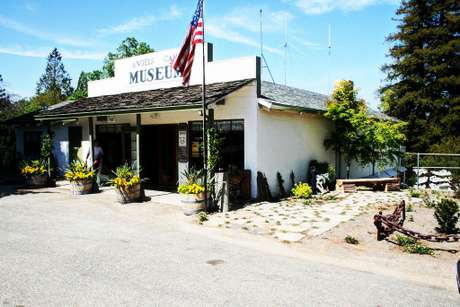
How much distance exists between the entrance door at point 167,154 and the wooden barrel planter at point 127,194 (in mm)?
2603

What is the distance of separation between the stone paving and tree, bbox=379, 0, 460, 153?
16.1 m

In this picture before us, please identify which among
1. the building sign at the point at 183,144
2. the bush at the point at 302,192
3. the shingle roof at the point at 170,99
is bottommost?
the bush at the point at 302,192

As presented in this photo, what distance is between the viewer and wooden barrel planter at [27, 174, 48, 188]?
12781 mm

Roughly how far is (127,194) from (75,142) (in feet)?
26.3

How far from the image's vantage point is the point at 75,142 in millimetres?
16047

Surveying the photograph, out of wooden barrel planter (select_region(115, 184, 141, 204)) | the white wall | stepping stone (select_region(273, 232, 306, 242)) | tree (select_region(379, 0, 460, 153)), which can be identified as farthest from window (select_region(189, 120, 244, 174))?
tree (select_region(379, 0, 460, 153))

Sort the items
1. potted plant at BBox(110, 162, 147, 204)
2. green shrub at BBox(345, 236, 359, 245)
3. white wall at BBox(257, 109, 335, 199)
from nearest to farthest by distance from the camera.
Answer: green shrub at BBox(345, 236, 359, 245), potted plant at BBox(110, 162, 147, 204), white wall at BBox(257, 109, 335, 199)

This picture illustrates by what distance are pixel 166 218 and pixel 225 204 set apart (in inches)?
61.6

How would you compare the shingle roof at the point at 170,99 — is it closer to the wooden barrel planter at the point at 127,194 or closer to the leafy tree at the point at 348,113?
the wooden barrel planter at the point at 127,194

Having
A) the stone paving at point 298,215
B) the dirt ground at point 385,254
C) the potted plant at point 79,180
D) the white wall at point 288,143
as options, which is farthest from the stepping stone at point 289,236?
the potted plant at point 79,180

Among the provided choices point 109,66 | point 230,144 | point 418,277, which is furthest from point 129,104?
point 109,66

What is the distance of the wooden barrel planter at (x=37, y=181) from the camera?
41.9 feet

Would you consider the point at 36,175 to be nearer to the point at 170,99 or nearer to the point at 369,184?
the point at 170,99

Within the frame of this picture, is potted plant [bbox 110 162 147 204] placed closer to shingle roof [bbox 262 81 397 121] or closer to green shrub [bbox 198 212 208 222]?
green shrub [bbox 198 212 208 222]
